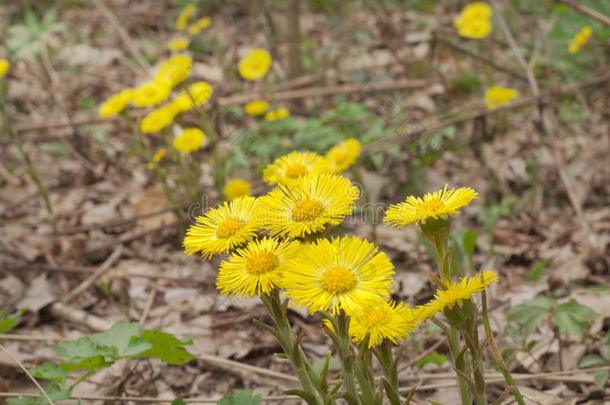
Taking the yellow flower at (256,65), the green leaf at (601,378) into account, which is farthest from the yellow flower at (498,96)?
the green leaf at (601,378)

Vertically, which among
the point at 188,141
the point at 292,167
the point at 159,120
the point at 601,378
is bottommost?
the point at 601,378

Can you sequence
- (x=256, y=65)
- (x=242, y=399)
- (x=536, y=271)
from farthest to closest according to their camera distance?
(x=256, y=65) < (x=536, y=271) < (x=242, y=399)

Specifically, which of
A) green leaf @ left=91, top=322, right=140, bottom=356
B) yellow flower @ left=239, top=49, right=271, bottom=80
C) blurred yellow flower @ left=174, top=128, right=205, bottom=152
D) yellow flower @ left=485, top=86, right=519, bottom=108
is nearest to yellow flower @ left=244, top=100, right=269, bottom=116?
yellow flower @ left=239, top=49, right=271, bottom=80

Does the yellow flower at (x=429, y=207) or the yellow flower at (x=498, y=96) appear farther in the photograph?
the yellow flower at (x=498, y=96)

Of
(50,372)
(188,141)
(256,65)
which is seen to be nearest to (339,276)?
(50,372)

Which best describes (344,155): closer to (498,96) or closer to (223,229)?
(223,229)

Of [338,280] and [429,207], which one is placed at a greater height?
[429,207]

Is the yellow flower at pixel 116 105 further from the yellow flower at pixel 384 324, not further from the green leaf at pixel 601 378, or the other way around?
the green leaf at pixel 601 378
